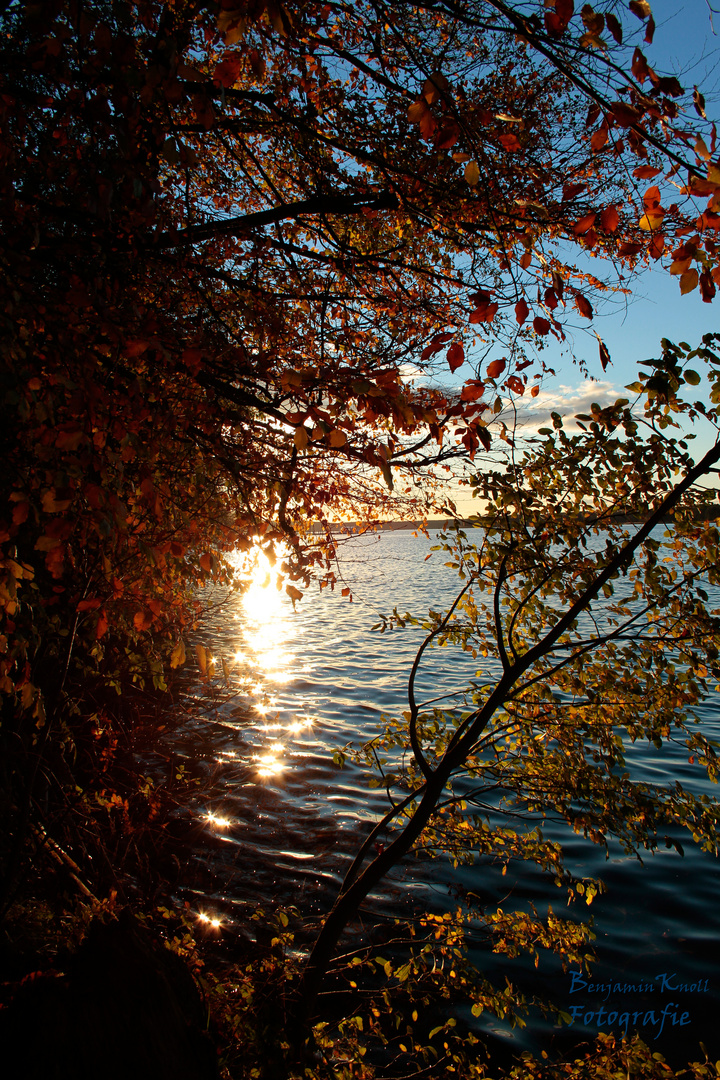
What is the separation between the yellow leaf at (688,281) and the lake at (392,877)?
3.08 metres

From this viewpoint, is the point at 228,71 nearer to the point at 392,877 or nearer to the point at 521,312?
the point at 521,312

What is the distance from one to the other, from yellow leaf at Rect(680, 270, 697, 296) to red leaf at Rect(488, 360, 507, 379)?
0.99 meters

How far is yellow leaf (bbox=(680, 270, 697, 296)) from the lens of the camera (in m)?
2.63

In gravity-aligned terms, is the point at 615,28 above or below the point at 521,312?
above

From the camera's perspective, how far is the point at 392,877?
902 cm

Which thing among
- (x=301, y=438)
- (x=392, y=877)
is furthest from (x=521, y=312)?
(x=392, y=877)

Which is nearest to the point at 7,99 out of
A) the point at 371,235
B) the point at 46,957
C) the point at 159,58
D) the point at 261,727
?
the point at 159,58

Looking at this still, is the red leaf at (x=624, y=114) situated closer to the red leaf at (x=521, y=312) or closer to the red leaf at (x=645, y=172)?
the red leaf at (x=645, y=172)

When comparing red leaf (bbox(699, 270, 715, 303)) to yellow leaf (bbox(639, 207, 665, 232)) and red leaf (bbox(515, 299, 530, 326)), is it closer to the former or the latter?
yellow leaf (bbox(639, 207, 665, 232))

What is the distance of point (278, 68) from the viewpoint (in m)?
5.71

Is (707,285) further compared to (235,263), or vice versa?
(235,263)

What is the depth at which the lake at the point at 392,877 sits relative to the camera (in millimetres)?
6672

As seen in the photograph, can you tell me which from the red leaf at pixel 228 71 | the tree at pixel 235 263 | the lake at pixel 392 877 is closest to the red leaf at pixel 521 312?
the tree at pixel 235 263

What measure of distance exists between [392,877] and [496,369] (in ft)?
27.3
